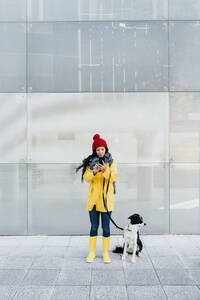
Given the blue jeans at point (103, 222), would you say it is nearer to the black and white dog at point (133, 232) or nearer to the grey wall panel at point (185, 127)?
the black and white dog at point (133, 232)

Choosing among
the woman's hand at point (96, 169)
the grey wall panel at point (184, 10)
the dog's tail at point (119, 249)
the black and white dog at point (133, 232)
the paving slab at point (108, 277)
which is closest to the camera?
the paving slab at point (108, 277)

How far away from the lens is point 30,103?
21.9 feet

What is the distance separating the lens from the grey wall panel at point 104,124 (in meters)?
6.64

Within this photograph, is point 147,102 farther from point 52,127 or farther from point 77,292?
point 77,292

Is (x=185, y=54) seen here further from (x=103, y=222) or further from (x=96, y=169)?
(x=103, y=222)

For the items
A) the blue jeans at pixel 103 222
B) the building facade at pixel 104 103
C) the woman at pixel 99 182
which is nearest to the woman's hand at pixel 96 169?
the woman at pixel 99 182

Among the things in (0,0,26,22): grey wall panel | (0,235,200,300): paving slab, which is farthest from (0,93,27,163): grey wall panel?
(0,235,200,300): paving slab

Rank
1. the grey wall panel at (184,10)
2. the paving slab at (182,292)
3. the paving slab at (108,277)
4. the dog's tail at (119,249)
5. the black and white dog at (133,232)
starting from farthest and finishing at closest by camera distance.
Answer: the grey wall panel at (184,10)
the dog's tail at (119,249)
the black and white dog at (133,232)
the paving slab at (108,277)
the paving slab at (182,292)

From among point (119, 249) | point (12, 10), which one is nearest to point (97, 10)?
point (12, 10)

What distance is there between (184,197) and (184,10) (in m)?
4.07

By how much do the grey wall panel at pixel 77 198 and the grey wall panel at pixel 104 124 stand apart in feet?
1.08

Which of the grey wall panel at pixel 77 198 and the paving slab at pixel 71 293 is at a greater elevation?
the grey wall panel at pixel 77 198

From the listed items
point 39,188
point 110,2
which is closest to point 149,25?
point 110,2

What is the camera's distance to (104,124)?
6.64 meters
